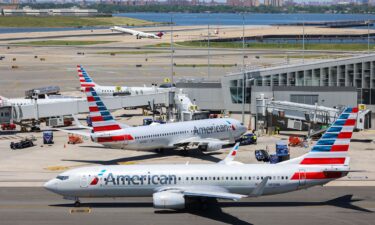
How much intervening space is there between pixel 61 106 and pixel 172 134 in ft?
83.1

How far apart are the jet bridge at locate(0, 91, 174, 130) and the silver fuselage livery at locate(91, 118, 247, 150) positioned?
74.6 ft

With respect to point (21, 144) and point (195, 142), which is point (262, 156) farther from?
point (21, 144)

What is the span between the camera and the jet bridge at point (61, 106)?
86.4 metres

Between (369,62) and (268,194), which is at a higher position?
(369,62)

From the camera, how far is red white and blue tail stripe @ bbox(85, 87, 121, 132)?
6347 cm

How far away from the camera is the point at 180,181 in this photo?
1879 inches

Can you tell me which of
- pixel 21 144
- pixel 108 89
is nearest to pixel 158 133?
pixel 21 144

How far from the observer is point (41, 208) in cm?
4962

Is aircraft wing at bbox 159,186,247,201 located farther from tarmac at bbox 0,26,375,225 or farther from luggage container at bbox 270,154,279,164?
luggage container at bbox 270,154,279,164

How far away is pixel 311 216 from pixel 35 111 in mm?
50474

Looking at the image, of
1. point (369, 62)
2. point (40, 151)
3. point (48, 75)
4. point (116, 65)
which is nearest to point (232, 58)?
point (116, 65)

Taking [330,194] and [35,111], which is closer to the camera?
[330,194]

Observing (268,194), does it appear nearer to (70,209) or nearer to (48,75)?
(70,209)

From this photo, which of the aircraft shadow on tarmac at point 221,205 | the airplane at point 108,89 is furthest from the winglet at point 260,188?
the airplane at point 108,89
